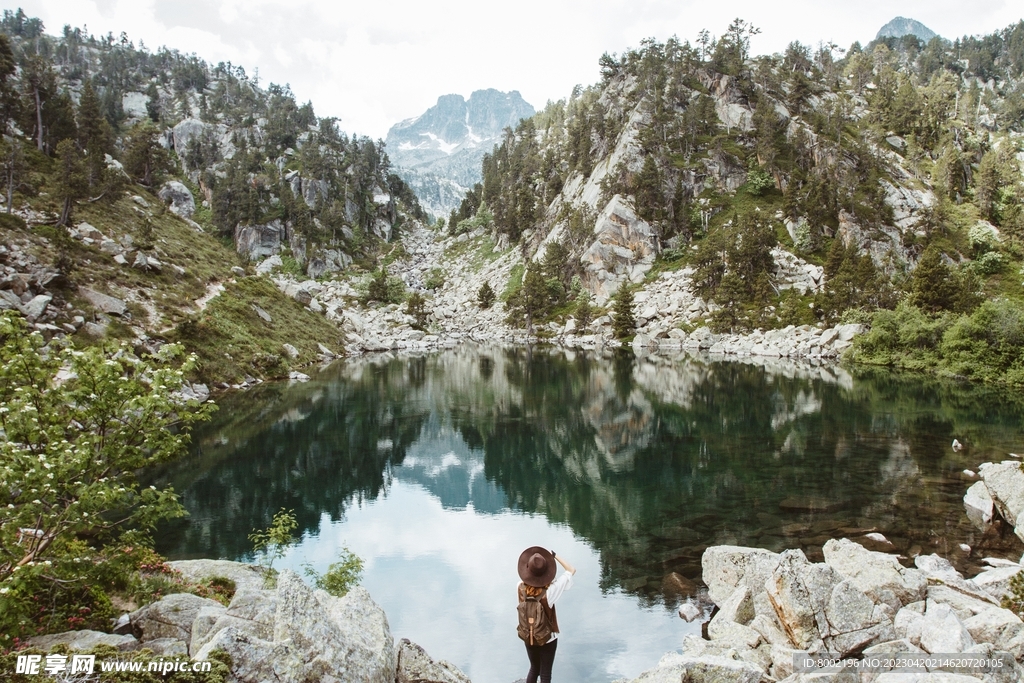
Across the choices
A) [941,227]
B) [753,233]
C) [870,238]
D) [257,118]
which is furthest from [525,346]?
[257,118]

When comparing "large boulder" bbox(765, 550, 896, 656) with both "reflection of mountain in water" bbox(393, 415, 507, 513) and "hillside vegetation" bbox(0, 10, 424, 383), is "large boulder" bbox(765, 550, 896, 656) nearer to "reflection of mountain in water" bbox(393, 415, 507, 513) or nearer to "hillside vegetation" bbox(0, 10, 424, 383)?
"reflection of mountain in water" bbox(393, 415, 507, 513)

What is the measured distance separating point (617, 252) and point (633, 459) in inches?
3811

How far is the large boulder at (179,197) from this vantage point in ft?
422

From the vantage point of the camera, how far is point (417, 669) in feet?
30.3

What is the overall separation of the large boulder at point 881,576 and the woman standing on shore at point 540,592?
8571mm

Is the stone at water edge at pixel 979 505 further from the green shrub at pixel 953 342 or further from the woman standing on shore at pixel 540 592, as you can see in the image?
the green shrub at pixel 953 342

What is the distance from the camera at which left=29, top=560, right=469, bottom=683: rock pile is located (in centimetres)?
707

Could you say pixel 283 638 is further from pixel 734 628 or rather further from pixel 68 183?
pixel 68 183

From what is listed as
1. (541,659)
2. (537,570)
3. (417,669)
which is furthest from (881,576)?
(417,669)

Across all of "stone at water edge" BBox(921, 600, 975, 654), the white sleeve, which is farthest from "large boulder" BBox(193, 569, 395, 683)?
"stone at water edge" BBox(921, 600, 975, 654)

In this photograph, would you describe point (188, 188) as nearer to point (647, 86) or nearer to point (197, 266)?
point (197, 266)

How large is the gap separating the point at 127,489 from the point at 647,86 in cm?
16469

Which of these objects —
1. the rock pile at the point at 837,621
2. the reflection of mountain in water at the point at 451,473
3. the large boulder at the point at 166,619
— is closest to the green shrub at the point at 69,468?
the large boulder at the point at 166,619

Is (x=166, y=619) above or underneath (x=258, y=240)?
underneath
